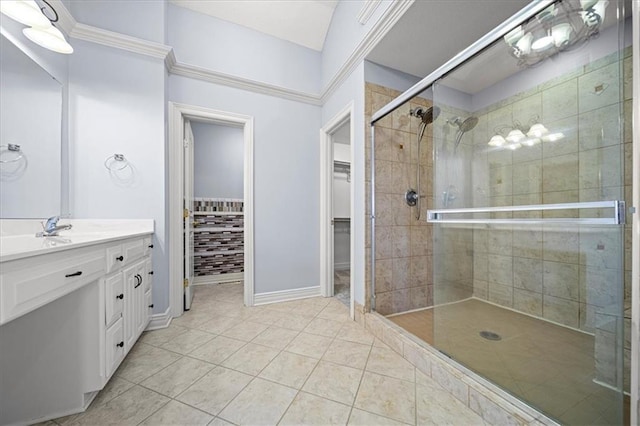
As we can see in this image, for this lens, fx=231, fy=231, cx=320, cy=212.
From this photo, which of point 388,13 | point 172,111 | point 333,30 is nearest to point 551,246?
point 388,13

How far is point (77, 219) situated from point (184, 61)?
1.66 metres

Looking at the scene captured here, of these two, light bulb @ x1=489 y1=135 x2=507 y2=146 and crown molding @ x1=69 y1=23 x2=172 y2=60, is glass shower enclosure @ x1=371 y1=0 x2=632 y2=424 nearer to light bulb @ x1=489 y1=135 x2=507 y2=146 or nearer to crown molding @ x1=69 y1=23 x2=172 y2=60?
light bulb @ x1=489 y1=135 x2=507 y2=146

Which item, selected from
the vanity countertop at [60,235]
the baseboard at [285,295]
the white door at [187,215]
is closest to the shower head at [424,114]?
the baseboard at [285,295]

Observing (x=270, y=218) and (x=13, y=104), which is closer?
(x=13, y=104)

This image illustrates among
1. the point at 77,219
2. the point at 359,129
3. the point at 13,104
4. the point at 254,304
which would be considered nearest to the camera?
the point at 13,104

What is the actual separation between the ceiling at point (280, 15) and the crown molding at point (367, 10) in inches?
29.8

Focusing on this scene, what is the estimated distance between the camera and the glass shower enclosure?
96 centimetres

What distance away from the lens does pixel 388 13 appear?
64.3 inches

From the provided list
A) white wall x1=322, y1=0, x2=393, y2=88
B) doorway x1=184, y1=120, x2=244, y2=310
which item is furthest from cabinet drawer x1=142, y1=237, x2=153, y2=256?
white wall x1=322, y1=0, x2=393, y2=88

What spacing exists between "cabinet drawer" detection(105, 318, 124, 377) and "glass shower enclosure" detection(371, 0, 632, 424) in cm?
170

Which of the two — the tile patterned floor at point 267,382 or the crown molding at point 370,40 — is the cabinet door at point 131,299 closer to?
the tile patterned floor at point 267,382

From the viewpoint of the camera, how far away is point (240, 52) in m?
2.41

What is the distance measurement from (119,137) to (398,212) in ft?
7.97

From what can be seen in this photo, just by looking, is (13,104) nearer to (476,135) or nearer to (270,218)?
(270,218)
